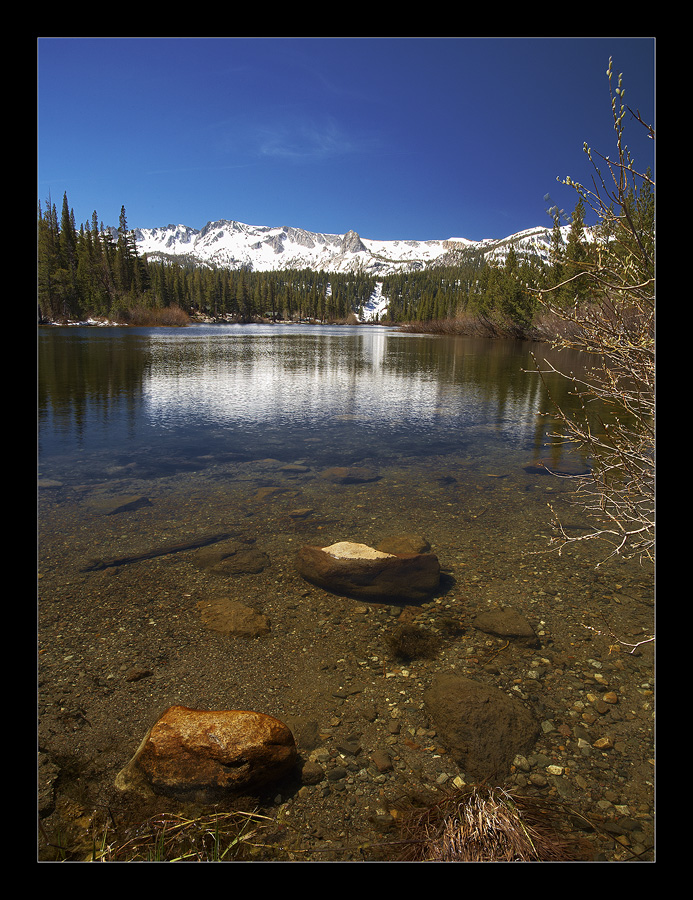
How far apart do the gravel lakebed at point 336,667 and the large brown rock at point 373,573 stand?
0.19m

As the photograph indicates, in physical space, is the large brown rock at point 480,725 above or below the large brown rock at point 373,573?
below

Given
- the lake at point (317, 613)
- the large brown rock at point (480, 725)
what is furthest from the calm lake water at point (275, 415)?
the large brown rock at point (480, 725)

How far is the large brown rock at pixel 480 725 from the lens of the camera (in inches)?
158

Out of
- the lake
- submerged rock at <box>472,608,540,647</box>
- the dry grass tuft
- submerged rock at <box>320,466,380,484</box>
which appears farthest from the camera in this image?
submerged rock at <box>320,466,380,484</box>

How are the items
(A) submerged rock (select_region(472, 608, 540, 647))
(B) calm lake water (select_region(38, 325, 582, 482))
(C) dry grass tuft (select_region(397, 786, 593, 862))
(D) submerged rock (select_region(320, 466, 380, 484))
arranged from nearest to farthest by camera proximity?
(C) dry grass tuft (select_region(397, 786, 593, 862))
(A) submerged rock (select_region(472, 608, 540, 647))
(D) submerged rock (select_region(320, 466, 380, 484))
(B) calm lake water (select_region(38, 325, 582, 482))

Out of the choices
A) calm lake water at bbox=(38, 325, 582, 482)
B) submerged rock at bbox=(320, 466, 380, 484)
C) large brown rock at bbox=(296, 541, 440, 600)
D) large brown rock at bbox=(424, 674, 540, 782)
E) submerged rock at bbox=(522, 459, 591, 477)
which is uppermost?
calm lake water at bbox=(38, 325, 582, 482)

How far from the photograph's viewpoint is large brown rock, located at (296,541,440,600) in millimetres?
6617

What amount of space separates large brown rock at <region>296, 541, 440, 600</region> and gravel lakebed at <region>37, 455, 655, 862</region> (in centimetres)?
19

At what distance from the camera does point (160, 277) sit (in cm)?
12538

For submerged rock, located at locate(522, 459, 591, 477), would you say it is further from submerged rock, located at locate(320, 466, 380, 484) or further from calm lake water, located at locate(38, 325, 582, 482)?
submerged rock, located at locate(320, 466, 380, 484)

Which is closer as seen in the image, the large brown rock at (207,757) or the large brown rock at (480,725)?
the large brown rock at (207,757)

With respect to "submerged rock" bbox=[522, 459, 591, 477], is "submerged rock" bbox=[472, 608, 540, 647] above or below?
below

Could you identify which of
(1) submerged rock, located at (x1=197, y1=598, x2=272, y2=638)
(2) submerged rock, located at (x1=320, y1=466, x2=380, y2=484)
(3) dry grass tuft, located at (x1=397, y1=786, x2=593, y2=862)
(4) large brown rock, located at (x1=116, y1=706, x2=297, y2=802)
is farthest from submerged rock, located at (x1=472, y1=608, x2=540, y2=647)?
(2) submerged rock, located at (x1=320, y1=466, x2=380, y2=484)

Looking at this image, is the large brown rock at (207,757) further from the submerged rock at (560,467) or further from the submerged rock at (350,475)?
the submerged rock at (560,467)
